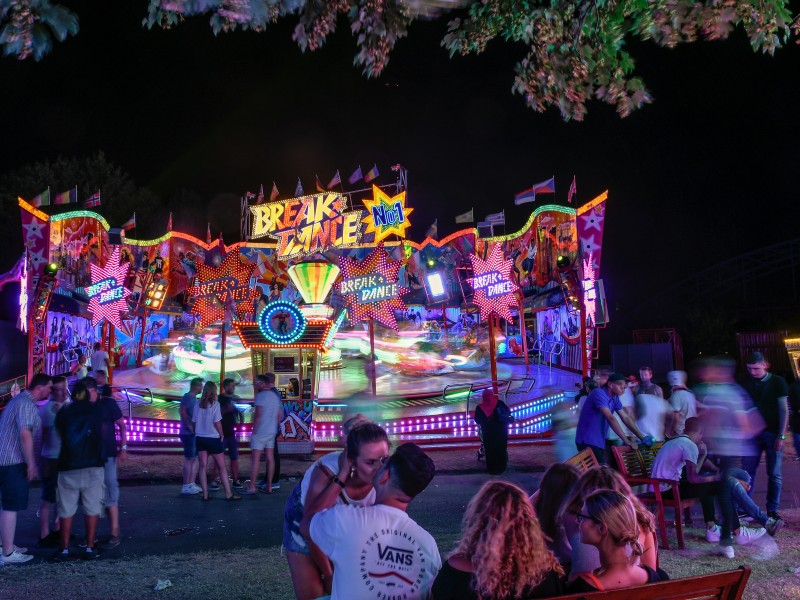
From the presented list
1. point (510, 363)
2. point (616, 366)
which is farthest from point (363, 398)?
point (510, 363)

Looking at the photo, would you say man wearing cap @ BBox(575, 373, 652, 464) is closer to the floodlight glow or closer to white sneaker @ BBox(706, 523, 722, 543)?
white sneaker @ BBox(706, 523, 722, 543)

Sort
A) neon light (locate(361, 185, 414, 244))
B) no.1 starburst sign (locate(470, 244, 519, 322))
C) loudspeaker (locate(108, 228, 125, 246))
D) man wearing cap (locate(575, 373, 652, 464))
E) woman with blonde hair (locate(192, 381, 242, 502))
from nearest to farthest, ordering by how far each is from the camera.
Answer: man wearing cap (locate(575, 373, 652, 464)), woman with blonde hair (locate(192, 381, 242, 502)), no.1 starburst sign (locate(470, 244, 519, 322)), loudspeaker (locate(108, 228, 125, 246)), neon light (locate(361, 185, 414, 244))

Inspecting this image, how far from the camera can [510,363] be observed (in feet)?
88.4

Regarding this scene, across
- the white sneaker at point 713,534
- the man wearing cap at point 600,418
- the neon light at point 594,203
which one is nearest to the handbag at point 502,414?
the man wearing cap at point 600,418

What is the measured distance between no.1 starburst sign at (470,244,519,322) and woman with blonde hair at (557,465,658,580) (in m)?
12.4

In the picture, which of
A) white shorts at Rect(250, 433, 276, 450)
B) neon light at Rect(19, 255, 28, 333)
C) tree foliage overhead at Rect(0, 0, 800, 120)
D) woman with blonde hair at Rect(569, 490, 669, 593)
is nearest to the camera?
woman with blonde hair at Rect(569, 490, 669, 593)

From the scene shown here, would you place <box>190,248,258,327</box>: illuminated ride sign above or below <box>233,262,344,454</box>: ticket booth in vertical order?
above

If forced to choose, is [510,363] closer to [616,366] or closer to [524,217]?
[616,366]

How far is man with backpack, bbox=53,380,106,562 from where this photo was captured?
5801 millimetres

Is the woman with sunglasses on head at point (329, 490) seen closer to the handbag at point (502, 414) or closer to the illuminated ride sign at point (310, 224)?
the handbag at point (502, 414)

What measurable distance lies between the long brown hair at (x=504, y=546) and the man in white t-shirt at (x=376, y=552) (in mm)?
195

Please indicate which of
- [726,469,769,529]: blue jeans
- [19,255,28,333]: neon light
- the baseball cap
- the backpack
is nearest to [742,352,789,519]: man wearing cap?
[726,469,769,529]: blue jeans

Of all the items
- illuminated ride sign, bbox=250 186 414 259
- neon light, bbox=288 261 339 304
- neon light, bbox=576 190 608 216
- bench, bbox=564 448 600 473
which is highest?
illuminated ride sign, bbox=250 186 414 259

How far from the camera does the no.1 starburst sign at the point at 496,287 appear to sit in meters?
15.9
